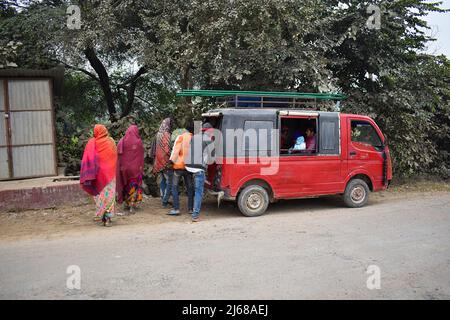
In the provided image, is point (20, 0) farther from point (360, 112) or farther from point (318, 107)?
point (360, 112)

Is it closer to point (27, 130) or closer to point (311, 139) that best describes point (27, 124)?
point (27, 130)

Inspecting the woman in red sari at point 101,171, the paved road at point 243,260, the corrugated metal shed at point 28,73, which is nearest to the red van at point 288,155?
the paved road at point 243,260

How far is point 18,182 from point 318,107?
697 cm

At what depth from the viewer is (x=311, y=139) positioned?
8219mm

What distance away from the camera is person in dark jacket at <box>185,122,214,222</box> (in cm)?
734

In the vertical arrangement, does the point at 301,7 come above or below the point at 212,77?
above

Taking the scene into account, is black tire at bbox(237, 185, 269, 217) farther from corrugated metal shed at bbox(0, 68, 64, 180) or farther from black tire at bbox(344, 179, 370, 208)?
corrugated metal shed at bbox(0, 68, 64, 180)

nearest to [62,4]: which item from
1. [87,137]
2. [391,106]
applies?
[87,137]

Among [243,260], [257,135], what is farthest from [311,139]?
[243,260]

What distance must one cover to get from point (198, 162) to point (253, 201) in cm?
132

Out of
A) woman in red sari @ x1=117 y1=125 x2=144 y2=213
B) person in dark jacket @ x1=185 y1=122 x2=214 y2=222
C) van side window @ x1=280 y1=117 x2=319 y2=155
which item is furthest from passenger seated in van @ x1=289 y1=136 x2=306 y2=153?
woman in red sari @ x1=117 y1=125 x2=144 y2=213

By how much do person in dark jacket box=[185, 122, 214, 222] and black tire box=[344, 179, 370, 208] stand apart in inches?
123

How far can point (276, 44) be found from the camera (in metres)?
10.1

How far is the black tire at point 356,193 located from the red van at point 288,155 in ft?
0.04
